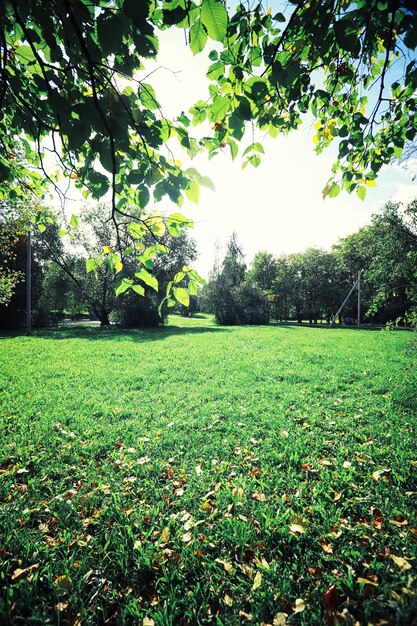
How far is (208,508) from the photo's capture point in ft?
8.62

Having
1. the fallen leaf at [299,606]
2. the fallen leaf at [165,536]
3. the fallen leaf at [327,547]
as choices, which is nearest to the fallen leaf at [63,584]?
the fallen leaf at [165,536]

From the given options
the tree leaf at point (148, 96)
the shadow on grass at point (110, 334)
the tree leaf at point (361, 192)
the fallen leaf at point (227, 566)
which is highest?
the tree leaf at point (148, 96)

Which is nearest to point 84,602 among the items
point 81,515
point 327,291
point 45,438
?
point 81,515

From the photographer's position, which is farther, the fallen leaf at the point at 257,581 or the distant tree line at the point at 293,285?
the distant tree line at the point at 293,285

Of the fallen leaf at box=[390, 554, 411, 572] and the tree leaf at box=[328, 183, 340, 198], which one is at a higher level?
the tree leaf at box=[328, 183, 340, 198]

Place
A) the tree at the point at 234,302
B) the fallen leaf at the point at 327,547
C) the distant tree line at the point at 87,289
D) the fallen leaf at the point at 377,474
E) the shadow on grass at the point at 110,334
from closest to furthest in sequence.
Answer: the fallen leaf at the point at 327,547
the fallen leaf at the point at 377,474
the shadow on grass at the point at 110,334
the distant tree line at the point at 87,289
the tree at the point at 234,302

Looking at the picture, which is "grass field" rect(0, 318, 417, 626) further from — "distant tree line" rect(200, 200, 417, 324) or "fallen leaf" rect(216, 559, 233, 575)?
"distant tree line" rect(200, 200, 417, 324)

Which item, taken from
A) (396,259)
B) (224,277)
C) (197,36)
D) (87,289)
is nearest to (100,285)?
(87,289)

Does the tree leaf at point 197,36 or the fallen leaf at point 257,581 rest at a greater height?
the tree leaf at point 197,36

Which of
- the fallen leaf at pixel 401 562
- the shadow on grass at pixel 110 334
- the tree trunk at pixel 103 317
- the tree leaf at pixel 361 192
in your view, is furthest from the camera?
the tree trunk at pixel 103 317

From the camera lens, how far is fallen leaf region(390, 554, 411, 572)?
193cm

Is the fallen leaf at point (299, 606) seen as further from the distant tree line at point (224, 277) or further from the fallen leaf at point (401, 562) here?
the distant tree line at point (224, 277)

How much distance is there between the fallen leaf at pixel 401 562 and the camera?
1.93 meters

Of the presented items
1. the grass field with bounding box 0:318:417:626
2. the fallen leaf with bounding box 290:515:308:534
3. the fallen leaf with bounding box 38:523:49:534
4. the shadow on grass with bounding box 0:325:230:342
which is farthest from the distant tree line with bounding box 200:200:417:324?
the fallen leaf with bounding box 38:523:49:534
